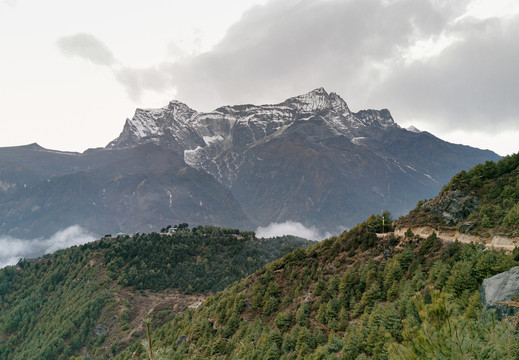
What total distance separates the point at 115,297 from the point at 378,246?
4622 inches

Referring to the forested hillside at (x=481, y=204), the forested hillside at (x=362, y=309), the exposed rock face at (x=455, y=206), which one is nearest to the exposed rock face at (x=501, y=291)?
the forested hillside at (x=362, y=309)

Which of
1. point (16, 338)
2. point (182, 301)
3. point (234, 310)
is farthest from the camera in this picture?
point (182, 301)

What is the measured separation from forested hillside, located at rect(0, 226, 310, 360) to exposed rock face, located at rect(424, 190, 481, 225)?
342ft

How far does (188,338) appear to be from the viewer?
6681 cm

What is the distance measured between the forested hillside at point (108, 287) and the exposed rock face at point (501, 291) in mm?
115811

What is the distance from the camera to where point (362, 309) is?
42.0 m

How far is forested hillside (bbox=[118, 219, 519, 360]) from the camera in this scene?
13.8 metres

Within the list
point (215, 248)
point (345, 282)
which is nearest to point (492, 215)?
point (345, 282)

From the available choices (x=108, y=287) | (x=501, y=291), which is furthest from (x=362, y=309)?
(x=108, y=287)

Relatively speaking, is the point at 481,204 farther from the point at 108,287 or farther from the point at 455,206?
the point at 108,287

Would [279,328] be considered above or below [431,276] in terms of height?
below

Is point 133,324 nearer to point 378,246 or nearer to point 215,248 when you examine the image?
point 215,248

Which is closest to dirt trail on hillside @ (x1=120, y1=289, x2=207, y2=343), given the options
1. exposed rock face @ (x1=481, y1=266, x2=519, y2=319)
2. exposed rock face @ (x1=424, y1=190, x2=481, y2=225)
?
exposed rock face @ (x1=424, y1=190, x2=481, y2=225)

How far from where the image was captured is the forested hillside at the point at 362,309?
Result: 13761 millimetres
